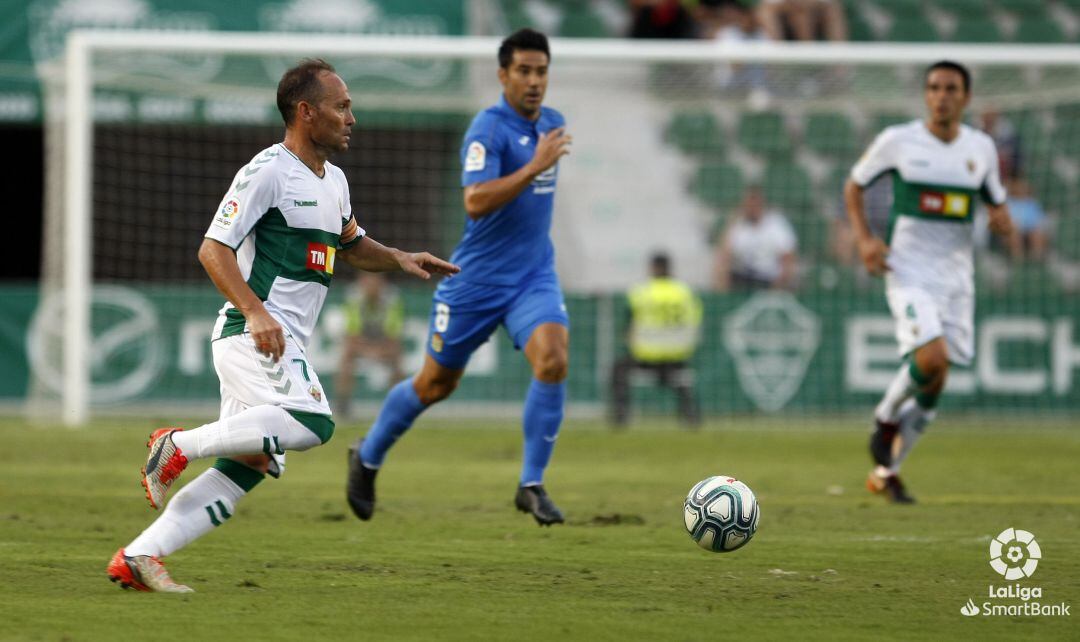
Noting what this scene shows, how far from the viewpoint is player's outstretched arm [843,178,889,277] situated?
9453 mm

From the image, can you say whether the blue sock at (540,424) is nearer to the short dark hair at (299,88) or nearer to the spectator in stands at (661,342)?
the short dark hair at (299,88)

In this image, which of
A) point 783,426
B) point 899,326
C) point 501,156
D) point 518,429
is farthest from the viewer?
point 783,426

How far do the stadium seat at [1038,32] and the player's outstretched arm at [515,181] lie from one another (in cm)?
1518

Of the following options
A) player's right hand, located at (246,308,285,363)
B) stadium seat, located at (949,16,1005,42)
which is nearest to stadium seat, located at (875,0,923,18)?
stadium seat, located at (949,16,1005,42)

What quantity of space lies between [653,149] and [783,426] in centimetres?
394

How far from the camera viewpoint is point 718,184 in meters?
18.5

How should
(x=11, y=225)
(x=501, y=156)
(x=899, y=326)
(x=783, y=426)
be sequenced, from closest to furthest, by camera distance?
(x=501, y=156)
(x=899, y=326)
(x=783, y=426)
(x=11, y=225)

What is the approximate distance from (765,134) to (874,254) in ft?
29.2

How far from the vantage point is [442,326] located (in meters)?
8.34

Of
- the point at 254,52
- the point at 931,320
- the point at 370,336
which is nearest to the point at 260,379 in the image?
the point at 931,320

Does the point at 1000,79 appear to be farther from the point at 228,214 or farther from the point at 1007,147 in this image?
the point at 228,214

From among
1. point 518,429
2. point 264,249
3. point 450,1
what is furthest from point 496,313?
point 450,1

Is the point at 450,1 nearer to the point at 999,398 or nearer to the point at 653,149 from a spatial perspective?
the point at 653,149

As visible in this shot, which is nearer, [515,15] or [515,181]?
[515,181]
